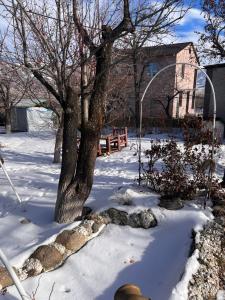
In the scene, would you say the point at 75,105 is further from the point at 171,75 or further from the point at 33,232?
the point at 171,75

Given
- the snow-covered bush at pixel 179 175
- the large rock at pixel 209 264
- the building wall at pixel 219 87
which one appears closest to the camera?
the large rock at pixel 209 264

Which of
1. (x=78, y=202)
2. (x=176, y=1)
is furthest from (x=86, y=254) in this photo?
(x=176, y=1)

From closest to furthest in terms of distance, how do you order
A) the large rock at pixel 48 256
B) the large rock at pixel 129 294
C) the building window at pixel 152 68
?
the large rock at pixel 129 294, the large rock at pixel 48 256, the building window at pixel 152 68

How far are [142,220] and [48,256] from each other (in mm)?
1432

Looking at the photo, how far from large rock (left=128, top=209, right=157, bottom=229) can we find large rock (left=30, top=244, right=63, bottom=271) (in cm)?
116

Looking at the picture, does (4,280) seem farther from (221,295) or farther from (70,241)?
(221,295)

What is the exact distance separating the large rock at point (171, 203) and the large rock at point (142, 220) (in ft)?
1.11

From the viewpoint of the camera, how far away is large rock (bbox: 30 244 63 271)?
11.5ft

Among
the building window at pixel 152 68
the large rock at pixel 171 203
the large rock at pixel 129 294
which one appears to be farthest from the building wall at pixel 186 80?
the large rock at pixel 129 294

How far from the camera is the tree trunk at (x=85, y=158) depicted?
14.1 ft

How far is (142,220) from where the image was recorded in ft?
14.1

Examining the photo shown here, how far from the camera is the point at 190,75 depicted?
85.7 feet

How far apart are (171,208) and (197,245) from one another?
3.10 ft

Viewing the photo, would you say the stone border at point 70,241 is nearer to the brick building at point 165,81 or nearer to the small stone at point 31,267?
the small stone at point 31,267
